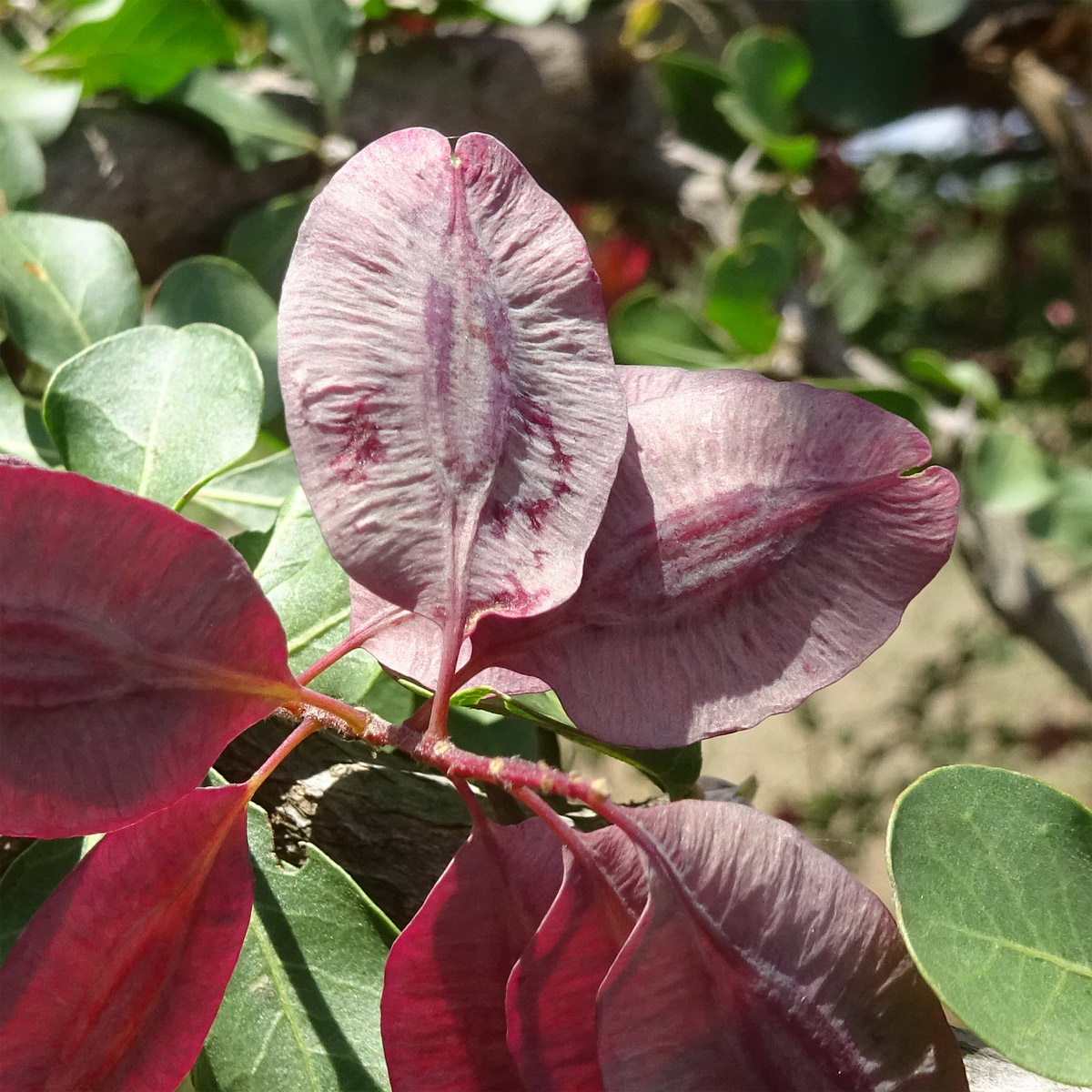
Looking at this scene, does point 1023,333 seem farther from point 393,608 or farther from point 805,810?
point 393,608

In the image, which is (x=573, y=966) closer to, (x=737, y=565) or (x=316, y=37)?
(x=737, y=565)

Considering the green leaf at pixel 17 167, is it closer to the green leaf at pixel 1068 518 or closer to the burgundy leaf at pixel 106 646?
the burgundy leaf at pixel 106 646

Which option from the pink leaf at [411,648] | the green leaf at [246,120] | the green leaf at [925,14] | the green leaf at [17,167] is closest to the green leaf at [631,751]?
the pink leaf at [411,648]

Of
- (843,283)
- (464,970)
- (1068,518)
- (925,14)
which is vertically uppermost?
(925,14)

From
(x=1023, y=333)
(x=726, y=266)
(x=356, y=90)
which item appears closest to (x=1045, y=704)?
(x=1023, y=333)

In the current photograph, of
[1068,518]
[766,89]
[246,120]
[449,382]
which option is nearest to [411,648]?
[449,382]

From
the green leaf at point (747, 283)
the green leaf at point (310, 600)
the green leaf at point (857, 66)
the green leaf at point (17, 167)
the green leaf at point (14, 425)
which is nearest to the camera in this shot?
the green leaf at point (310, 600)
